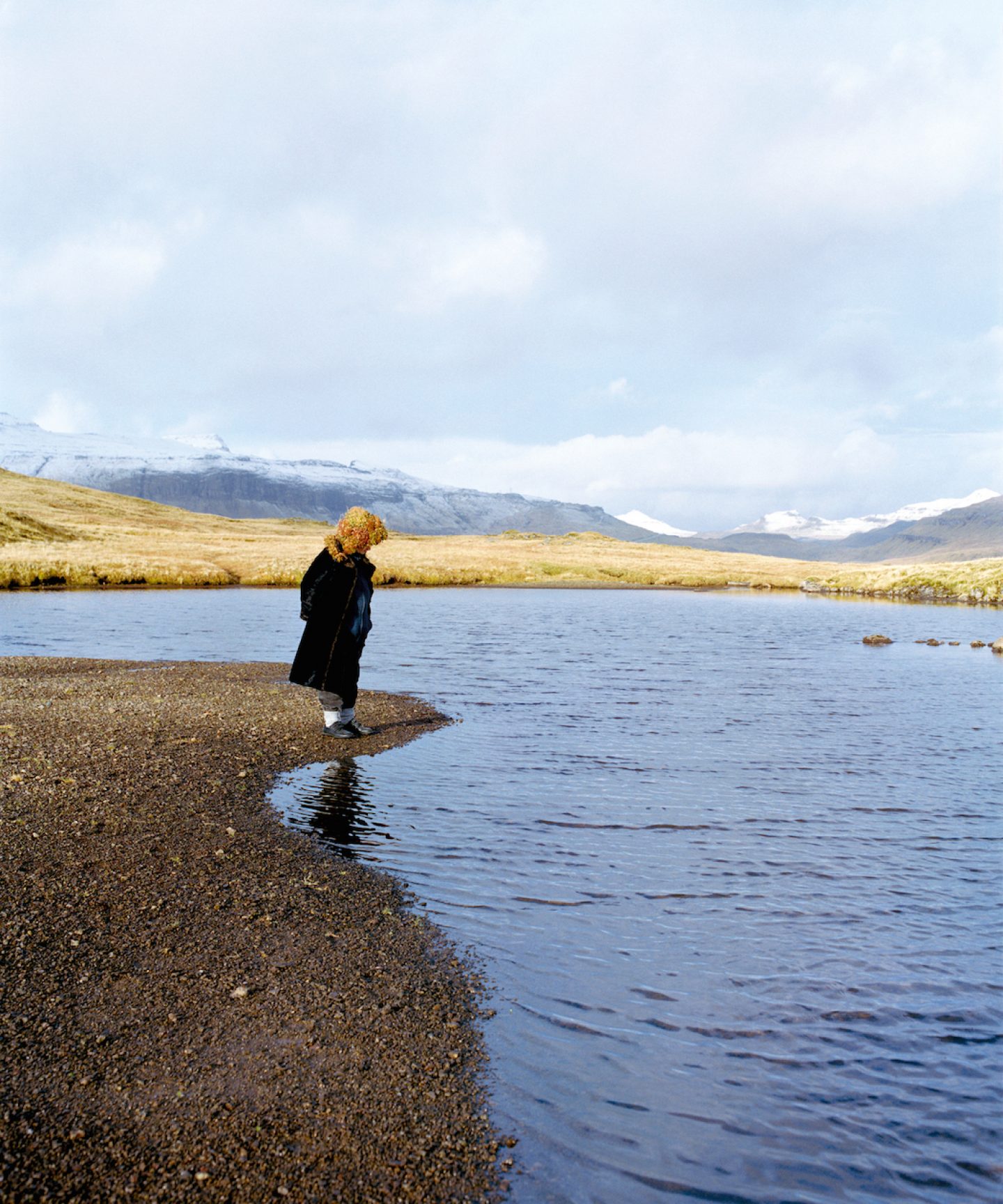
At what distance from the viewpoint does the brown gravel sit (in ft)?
15.7

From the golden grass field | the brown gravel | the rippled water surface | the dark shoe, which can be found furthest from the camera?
the golden grass field

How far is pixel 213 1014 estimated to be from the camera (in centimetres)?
630

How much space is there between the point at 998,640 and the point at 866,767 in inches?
920

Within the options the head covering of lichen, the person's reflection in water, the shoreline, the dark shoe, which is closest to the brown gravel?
the person's reflection in water

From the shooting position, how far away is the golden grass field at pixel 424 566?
65.4 m

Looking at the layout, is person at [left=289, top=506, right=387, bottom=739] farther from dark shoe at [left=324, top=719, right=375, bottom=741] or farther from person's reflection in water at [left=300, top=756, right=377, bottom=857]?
person's reflection in water at [left=300, top=756, right=377, bottom=857]

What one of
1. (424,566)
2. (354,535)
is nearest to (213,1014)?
(354,535)

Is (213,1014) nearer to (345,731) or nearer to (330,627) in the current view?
(330,627)

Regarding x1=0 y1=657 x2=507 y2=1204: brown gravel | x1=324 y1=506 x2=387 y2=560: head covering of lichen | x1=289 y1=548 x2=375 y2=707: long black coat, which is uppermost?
x1=324 y1=506 x2=387 y2=560: head covering of lichen

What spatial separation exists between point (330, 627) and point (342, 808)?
4479 mm

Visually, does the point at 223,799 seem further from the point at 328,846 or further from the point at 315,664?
the point at 315,664

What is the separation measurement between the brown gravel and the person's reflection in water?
16.7 inches

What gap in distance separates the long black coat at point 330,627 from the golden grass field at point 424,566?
164ft

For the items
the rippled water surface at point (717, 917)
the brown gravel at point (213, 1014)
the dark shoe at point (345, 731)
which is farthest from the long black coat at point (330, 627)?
the brown gravel at point (213, 1014)
